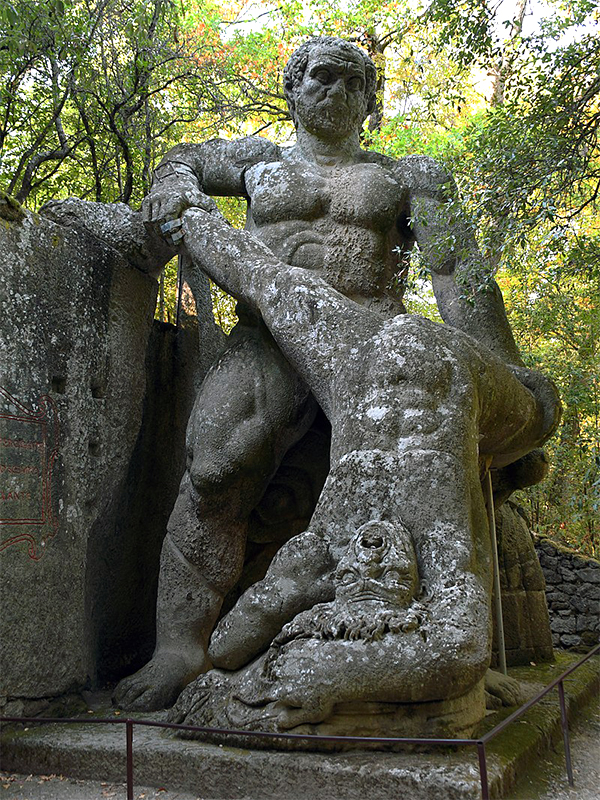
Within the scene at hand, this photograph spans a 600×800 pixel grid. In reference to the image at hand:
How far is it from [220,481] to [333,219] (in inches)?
62.0

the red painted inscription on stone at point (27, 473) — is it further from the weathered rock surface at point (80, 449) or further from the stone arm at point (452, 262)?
the stone arm at point (452, 262)

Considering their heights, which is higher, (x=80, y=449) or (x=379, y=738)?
(x=80, y=449)

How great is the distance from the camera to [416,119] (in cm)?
1092

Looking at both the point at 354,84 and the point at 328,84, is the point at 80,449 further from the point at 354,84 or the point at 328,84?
the point at 354,84

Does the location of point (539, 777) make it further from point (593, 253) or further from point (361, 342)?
point (593, 253)

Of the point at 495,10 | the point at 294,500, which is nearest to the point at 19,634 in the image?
the point at 294,500

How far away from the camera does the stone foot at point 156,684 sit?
3688 mm

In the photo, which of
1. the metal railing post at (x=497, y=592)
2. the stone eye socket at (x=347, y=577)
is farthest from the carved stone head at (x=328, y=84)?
the stone eye socket at (x=347, y=577)

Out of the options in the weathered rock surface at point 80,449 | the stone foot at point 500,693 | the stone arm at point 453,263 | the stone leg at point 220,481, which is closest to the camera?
the stone foot at point 500,693

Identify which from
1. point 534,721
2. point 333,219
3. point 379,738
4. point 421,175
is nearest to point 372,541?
point 379,738

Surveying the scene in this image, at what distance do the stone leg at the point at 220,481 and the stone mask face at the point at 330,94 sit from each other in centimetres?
134

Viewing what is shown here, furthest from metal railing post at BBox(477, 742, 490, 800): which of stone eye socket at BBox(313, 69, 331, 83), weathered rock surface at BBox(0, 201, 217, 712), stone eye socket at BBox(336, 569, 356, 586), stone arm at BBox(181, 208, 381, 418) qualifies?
stone eye socket at BBox(313, 69, 331, 83)

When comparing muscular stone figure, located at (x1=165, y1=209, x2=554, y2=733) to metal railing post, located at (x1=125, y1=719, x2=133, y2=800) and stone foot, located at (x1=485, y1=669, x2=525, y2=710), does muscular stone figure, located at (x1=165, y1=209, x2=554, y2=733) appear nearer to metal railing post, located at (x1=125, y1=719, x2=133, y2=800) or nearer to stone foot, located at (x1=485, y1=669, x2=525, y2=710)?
metal railing post, located at (x1=125, y1=719, x2=133, y2=800)

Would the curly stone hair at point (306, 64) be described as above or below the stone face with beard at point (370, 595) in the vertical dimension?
above
